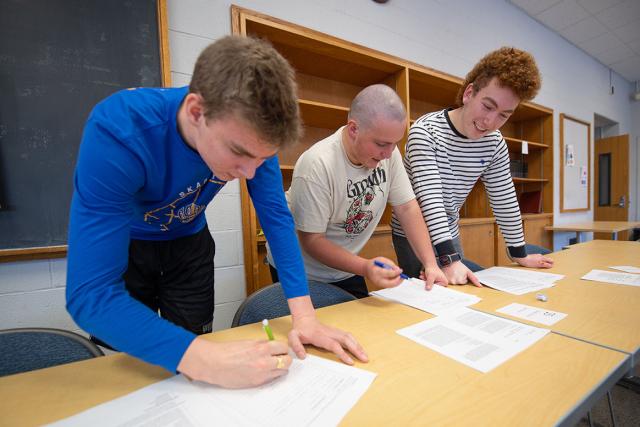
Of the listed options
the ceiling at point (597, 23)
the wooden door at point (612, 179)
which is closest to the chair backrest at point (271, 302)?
the ceiling at point (597, 23)

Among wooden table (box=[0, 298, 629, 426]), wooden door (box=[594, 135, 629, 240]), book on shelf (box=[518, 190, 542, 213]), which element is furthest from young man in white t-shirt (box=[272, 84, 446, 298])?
wooden door (box=[594, 135, 629, 240])

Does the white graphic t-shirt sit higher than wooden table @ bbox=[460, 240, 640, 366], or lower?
higher

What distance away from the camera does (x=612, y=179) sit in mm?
5492

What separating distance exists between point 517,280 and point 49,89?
211 cm

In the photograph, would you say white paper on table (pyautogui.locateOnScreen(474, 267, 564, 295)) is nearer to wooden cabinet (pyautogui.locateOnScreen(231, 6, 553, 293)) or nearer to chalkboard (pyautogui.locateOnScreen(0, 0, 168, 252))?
wooden cabinet (pyautogui.locateOnScreen(231, 6, 553, 293))

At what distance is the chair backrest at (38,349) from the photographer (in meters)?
0.69

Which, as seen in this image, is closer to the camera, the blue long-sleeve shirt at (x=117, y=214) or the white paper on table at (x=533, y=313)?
the blue long-sleeve shirt at (x=117, y=214)

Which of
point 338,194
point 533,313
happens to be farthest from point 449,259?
point 338,194

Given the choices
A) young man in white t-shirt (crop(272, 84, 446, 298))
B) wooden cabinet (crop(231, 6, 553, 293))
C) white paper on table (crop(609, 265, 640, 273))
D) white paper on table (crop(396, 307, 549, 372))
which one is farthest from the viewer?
wooden cabinet (crop(231, 6, 553, 293))

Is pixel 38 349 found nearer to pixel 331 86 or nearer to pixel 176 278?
pixel 176 278

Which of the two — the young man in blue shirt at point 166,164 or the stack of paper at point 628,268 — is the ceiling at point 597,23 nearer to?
the stack of paper at point 628,268

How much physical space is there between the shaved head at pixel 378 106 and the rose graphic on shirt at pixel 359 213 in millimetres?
280

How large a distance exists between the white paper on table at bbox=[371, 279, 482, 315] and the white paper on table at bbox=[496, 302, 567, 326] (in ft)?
0.30

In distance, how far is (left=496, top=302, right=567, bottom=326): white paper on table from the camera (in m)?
0.78
